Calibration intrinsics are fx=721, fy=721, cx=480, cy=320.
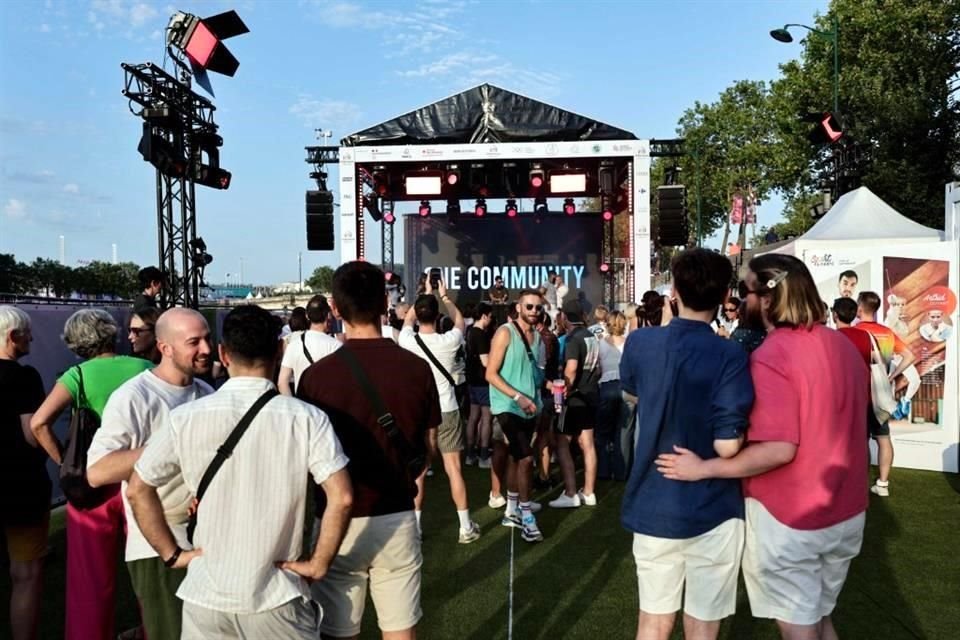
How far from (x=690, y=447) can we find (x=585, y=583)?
7.98 feet

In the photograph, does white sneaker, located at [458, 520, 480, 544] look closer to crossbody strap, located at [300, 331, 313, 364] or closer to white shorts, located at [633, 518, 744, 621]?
crossbody strap, located at [300, 331, 313, 364]

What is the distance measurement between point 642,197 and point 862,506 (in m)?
10.1

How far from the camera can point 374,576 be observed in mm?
2500

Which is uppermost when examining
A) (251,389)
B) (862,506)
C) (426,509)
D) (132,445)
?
(251,389)

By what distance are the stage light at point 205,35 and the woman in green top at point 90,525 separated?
9.81 meters

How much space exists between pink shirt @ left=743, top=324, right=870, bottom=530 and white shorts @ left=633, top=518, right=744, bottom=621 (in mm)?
200

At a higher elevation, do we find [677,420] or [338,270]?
[338,270]

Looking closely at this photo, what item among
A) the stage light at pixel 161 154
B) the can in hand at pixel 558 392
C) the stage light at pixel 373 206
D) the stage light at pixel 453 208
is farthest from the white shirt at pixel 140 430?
the stage light at pixel 453 208

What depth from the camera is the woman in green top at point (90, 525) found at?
298 centimetres

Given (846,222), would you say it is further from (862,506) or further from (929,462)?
(862,506)

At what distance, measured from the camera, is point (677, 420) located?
94.1 inches

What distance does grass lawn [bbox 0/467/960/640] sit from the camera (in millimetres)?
3885

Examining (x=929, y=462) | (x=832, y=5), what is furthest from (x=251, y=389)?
(x=832, y=5)

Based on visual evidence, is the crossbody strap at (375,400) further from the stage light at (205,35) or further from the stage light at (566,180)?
the stage light at (566,180)
